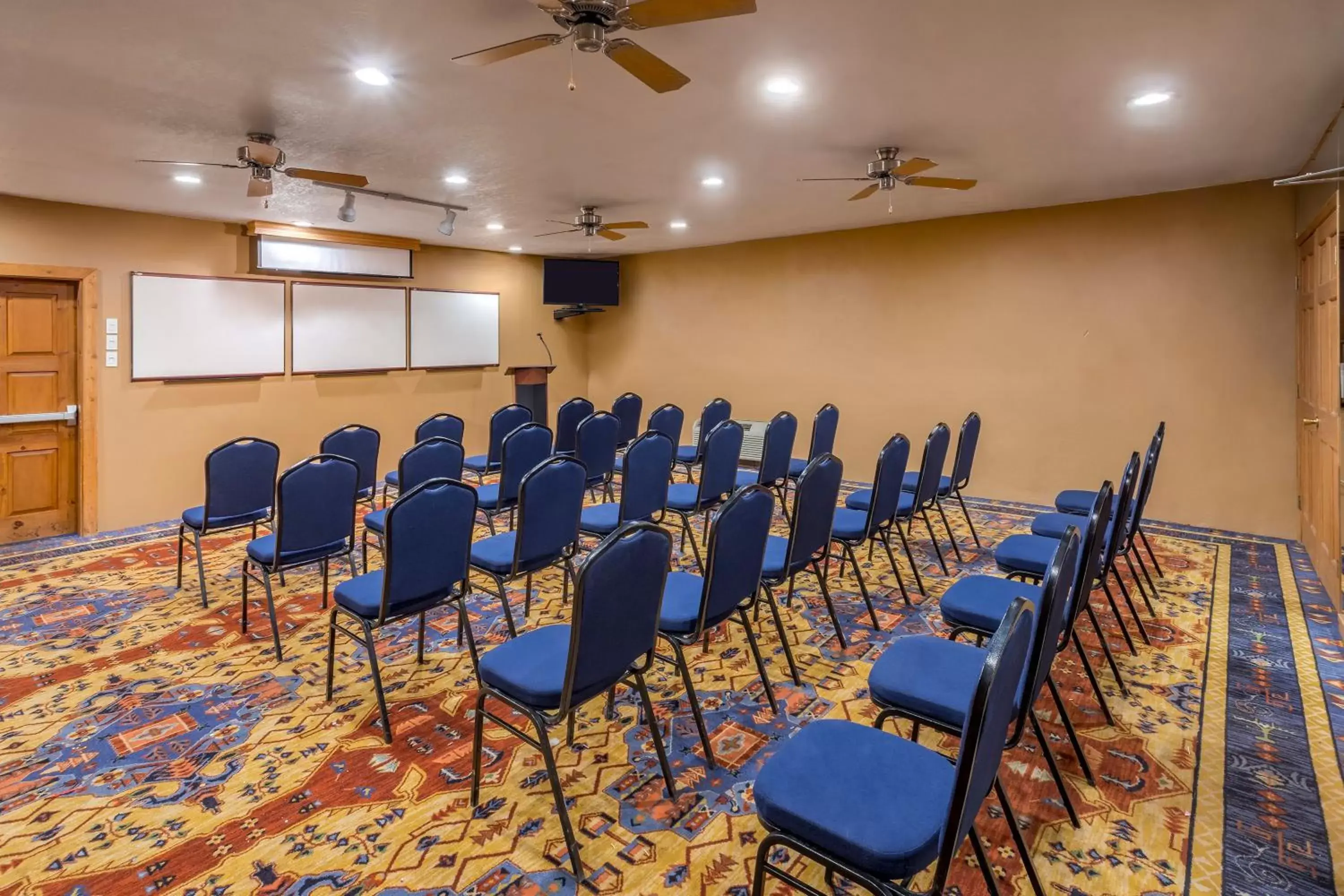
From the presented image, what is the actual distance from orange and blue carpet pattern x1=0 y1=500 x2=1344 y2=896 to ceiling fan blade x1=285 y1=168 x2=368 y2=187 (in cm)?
270

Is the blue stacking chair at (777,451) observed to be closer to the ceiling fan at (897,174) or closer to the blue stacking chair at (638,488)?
the blue stacking chair at (638,488)

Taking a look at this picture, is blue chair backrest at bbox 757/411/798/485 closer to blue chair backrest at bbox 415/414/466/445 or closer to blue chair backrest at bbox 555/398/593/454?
blue chair backrest at bbox 555/398/593/454

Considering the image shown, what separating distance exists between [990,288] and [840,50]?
458cm

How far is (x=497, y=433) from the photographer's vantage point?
6.04 metres

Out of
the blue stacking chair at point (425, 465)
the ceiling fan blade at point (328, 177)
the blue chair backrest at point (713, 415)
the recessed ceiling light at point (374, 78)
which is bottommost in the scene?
the blue stacking chair at point (425, 465)

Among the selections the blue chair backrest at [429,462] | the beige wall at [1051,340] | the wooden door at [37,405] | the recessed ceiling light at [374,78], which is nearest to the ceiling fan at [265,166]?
the recessed ceiling light at [374,78]

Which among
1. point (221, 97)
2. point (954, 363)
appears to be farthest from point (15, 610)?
point (954, 363)

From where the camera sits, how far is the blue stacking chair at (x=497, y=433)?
19.0 feet

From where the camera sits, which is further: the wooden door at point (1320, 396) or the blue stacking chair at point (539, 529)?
the wooden door at point (1320, 396)

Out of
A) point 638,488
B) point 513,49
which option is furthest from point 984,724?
point 638,488

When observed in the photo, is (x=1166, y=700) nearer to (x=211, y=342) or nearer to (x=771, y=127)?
(x=771, y=127)

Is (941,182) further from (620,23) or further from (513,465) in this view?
(513,465)

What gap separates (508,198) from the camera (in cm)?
597

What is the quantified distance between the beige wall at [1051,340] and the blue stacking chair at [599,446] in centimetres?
368
